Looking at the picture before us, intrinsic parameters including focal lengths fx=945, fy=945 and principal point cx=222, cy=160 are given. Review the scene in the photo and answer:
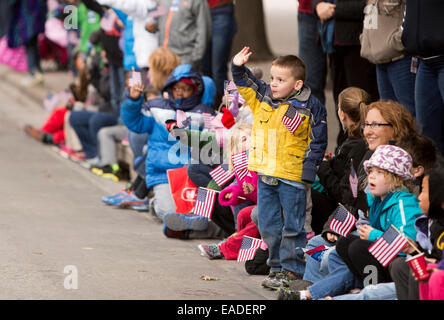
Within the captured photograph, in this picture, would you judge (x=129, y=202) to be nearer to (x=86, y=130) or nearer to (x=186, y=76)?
(x=186, y=76)

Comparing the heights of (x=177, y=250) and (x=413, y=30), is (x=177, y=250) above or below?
below

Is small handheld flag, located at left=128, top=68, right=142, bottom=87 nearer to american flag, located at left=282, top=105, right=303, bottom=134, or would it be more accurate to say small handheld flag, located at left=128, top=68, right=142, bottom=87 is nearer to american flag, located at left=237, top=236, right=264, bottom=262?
american flag, located at left=237, top=236, right=264, bottom=262

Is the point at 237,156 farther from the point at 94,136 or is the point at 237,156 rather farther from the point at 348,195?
the point at 94,136

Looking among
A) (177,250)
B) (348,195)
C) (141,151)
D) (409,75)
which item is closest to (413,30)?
(409,75)

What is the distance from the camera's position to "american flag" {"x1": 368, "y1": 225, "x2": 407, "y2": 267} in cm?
486

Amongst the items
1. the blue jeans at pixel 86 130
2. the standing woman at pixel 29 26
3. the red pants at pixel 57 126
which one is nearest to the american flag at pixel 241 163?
the blue jeans at pixel 86 130

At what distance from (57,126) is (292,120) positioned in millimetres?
6854

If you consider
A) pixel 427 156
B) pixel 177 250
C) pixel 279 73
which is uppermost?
pixel 279 73

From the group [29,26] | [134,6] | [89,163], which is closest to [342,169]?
[134,6]

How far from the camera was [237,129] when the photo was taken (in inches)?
271

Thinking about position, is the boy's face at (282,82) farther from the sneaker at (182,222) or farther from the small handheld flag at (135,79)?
the small handheld flag at (135,79)

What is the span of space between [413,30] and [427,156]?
1.23m

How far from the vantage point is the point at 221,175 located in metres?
6.96

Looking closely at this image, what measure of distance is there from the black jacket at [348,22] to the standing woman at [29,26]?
9715mm
